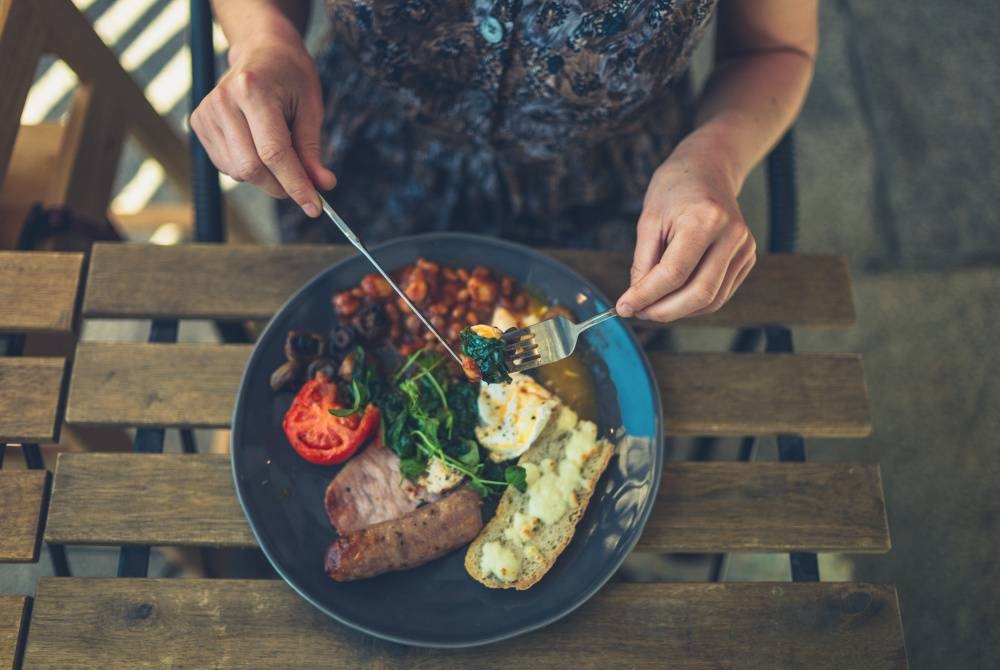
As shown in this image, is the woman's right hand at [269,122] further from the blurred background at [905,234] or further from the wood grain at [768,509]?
the blurred background at [905,234]

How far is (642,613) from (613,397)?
0.42m

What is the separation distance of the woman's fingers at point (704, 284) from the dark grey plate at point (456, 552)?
0.21 meters

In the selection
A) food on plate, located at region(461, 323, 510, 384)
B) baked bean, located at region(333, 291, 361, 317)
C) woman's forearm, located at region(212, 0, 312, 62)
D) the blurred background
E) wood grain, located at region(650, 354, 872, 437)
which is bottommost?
the blurred background

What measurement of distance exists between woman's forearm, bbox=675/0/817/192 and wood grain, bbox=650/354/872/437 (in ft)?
1.35

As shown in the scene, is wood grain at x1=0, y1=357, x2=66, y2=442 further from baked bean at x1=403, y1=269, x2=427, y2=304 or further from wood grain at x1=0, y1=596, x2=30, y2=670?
baked bean at x1=403, y1=269, x2=427, y2=304

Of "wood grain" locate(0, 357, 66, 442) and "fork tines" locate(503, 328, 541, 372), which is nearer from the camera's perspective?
"fork tines" locate(503, 328, 541, 372)

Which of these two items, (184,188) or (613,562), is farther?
(184,188)

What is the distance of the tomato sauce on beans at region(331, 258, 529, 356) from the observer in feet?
4.78

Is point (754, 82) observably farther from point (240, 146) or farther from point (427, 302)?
point (240, 146)

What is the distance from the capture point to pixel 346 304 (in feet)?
4.78

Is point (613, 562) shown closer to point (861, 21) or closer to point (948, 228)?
point (948, 228)

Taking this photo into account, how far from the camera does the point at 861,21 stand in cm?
312

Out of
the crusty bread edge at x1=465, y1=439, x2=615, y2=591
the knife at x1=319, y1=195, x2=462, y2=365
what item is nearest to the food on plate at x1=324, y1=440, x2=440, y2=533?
the crusty bread edge at x1=465, y1=439, x2=615, y2=591

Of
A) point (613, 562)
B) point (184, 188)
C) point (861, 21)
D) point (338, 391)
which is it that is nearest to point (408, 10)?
point (338, 391)
